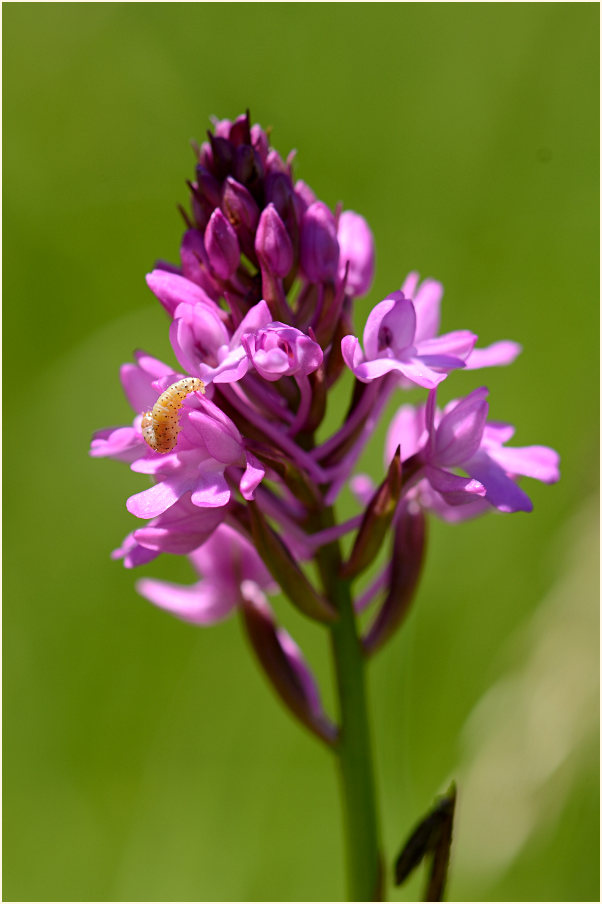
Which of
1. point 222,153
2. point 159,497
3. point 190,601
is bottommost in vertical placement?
point 190,601

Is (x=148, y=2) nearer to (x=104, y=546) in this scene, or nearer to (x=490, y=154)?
(x=490, y=154)

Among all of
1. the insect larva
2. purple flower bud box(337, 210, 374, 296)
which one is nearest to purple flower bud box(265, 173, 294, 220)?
purple flower bud box(337, 210, 374, 296)

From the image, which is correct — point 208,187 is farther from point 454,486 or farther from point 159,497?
point 454,486

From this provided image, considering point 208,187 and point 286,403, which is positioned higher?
point 208,187

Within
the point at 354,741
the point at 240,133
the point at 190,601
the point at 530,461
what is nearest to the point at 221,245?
the point at 240,133

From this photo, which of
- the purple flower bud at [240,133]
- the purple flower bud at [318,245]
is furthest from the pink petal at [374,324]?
the purple flower bud at [240,133]

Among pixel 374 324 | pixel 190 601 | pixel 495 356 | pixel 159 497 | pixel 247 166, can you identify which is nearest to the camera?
pixel 159 497

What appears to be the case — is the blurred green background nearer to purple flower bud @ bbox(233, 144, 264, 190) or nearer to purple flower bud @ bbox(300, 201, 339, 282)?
purple flower bud @ bbox(300, 201, 339, 282)

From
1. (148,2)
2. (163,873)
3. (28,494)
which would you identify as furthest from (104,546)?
(148,2)
